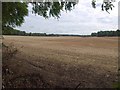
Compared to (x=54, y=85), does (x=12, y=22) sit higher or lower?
higher

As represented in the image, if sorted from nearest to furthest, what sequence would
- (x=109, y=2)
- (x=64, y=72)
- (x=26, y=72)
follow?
1. (x=109, y=2)
2. (x=26, y=72)
3. (x=64, y=72)

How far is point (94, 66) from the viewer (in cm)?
1667

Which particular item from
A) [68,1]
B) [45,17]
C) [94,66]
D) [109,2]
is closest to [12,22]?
[45,17]

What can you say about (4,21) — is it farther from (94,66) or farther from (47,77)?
(94,66)

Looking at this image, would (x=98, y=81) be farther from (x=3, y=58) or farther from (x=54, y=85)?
(x=3, y=58)

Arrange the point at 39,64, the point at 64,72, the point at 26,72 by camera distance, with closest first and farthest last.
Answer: the point at 26,72
the point at 64,72
the point at 39,64

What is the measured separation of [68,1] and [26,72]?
3.05 metres

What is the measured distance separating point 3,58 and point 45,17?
2.23 metres

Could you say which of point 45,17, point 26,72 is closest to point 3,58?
point 26,72

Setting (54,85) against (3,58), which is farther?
(3,58)

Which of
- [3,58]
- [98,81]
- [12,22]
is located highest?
[12,22]

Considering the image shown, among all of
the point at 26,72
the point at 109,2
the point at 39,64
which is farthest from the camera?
the point at 39,64

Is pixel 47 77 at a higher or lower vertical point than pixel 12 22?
lower

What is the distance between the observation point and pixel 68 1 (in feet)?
42.1
